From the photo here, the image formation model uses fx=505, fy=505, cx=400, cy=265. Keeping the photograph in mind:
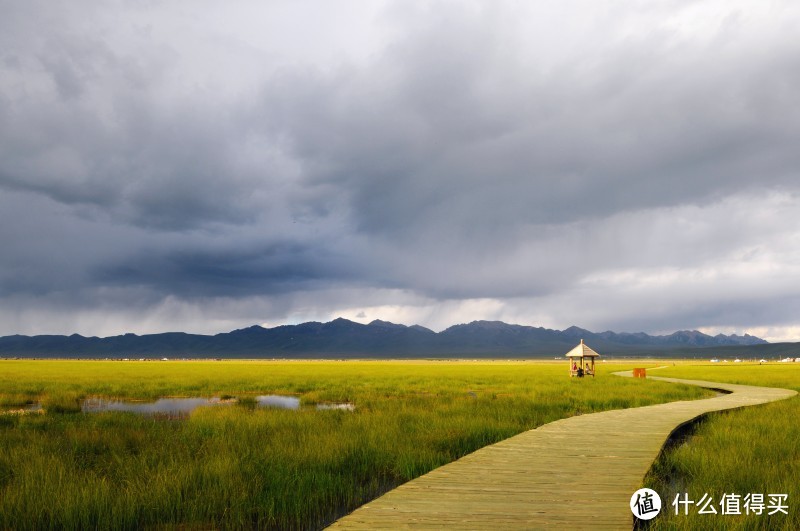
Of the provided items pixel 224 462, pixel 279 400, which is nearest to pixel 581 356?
pixel 279 400

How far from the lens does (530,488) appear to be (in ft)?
22.6

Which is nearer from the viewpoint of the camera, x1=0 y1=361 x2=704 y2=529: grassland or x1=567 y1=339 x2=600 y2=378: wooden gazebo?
x1=0 y1=361 x2=704 y2=529: grassland

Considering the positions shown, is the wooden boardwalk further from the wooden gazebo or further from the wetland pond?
the wooden gazebo

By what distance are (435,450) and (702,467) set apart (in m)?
5.07

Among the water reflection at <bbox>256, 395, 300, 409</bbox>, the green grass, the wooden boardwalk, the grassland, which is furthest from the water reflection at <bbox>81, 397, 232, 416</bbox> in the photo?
the green grass

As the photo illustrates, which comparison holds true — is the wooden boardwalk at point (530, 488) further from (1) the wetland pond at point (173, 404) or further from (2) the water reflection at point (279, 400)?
(2) the water reflection at point (279, 400)

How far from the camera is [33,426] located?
14945 mm

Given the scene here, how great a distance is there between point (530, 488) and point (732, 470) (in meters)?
4.51

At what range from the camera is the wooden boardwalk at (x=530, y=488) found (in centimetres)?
559

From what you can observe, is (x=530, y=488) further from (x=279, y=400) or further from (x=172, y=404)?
(x=172, y=404)

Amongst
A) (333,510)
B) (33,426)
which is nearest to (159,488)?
(333,510)

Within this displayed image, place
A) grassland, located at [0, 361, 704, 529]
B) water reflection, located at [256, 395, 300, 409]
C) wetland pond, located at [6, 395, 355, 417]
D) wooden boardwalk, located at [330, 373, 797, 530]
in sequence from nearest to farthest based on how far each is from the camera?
1. wooden boardwalk, located at [330, 373, 797, 530]
2. grassland, located at [0, 361, 704, 529]
3. wetland pond, located at [6, 395, 355, 417]
4. water reflection, located at [256, 395, 300, 409]

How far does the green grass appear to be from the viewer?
640 cm

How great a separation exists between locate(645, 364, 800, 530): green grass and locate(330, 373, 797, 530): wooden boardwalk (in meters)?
0.51
